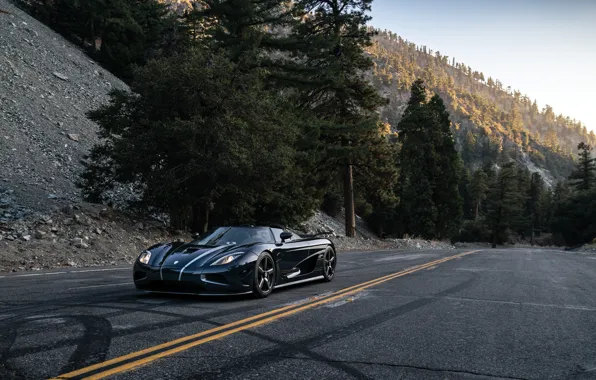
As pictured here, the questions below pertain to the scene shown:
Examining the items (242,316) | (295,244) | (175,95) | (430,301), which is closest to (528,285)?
(430,301)

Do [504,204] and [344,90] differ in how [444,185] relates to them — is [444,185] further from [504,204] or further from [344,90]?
[504,204]

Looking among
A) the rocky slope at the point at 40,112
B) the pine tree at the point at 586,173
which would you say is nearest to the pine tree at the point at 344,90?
the rocky slope at the point at 40,112

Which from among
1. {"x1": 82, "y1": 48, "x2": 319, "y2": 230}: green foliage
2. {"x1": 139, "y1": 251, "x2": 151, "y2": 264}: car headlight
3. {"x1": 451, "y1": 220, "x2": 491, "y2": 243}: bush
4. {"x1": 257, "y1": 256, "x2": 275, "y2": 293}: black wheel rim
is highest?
{"x1": 82, "y1": 48, "x2": 319, "y2": 230}: green foliage

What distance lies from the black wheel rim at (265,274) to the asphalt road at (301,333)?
0.32 m

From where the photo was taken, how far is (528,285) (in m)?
10.1

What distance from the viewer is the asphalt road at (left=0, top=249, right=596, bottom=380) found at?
387 centimetres

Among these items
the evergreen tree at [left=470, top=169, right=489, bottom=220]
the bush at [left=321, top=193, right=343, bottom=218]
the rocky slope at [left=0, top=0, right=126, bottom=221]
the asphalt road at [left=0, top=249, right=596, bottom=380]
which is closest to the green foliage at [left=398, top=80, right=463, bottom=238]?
the bush at [left=321, top=193, right=343, bottom=218]

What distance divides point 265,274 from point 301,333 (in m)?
2.67

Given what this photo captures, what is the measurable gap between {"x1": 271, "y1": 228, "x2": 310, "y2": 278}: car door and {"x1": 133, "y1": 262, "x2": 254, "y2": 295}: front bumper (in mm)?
1171

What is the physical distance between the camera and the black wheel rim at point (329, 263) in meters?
9.90

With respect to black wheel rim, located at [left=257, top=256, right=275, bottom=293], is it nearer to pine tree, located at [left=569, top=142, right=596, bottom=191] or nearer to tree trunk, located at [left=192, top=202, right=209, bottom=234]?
tree trunk, located at [left=192, top=202, right=209, bottom=234]

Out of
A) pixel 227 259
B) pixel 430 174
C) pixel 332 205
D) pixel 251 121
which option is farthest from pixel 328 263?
pixel 332 205

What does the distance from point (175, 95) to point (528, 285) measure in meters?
12.6

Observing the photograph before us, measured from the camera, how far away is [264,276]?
7.72 m
